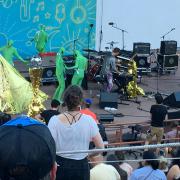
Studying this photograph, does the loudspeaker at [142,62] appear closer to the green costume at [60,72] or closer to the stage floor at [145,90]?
the stage floor at [145,90]

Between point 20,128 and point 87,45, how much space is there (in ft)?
57.0

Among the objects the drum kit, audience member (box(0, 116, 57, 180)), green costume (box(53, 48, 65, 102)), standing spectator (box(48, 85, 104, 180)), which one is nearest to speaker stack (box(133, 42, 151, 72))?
the drum kit

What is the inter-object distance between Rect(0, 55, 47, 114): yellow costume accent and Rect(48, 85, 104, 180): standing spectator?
676 cm

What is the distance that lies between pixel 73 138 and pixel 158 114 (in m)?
5.80

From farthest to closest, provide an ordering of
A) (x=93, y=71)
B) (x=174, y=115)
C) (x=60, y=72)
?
(x=93, y=71) → (x=60, y=72) → (x=174, y=115)

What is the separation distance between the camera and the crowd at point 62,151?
2283 millimetres

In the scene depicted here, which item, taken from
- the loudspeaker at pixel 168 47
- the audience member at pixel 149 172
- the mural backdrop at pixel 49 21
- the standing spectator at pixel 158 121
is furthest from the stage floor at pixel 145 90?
the audience member at pixel 149 172

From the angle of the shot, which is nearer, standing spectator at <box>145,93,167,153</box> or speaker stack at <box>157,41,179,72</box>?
standing spectator at <box>145,93,167,153</box>

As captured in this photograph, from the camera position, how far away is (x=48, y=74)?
16.1m

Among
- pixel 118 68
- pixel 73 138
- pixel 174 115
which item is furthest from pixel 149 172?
pixel 118 68

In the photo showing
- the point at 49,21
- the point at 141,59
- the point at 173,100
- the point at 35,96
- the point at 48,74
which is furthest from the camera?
the point at 49,21

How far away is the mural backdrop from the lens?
728 inches

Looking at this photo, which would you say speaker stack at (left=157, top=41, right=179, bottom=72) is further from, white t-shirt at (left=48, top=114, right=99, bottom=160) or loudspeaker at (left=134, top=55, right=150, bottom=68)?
white t-shirt at (left=48, top=114, right=99, bottom=160)

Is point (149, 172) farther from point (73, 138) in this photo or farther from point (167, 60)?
point (167, 60)
